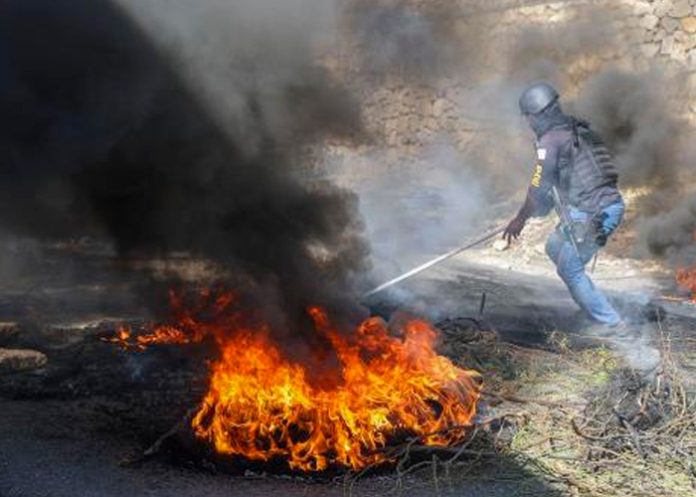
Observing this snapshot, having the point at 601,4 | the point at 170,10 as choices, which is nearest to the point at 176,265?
the point at 170,10

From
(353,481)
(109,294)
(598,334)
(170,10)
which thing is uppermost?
(170,10)

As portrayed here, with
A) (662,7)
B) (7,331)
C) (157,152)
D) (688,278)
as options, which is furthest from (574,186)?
(662,7)

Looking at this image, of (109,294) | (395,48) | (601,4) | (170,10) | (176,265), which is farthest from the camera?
(395,48)

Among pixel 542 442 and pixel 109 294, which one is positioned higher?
pixel 109 294

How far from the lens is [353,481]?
12.1ft

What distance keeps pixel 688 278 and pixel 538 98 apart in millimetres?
4156

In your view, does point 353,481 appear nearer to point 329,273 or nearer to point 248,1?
point 329,273

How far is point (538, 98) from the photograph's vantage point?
6.32 metres

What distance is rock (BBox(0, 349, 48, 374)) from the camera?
484cm

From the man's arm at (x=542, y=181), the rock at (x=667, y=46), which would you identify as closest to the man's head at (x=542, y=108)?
the man's arm at (x=542, y=181)

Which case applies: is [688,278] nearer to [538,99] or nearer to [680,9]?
[538,99]

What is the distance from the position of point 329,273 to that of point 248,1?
2.66 meters

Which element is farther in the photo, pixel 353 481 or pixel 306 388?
pixel 306 388

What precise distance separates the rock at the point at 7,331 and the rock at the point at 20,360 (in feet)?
0.78
